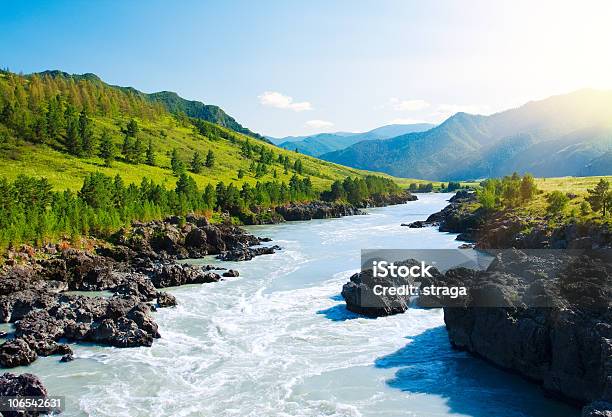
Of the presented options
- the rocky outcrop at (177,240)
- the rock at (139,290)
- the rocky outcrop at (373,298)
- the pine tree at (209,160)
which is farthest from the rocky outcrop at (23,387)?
the pine tree at (209,160)

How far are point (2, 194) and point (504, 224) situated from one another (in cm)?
8078

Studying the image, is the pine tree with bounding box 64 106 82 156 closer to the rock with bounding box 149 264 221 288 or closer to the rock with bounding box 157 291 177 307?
the rock with bounding box 149 264 221 288

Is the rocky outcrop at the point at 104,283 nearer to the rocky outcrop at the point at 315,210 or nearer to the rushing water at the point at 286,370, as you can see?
the rushing water at the point at 286,370

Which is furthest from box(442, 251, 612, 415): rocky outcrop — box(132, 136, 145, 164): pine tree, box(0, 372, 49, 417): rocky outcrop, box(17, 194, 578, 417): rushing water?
box(132, 136, 145, 164): pine tree

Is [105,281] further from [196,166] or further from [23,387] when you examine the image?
[196,166]

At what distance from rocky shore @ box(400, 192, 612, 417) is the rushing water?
4.46 ft

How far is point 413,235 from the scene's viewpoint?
3981 inches

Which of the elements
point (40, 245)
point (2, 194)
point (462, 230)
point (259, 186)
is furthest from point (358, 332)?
point (259, 186)

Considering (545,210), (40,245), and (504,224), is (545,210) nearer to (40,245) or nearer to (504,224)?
(504,224)

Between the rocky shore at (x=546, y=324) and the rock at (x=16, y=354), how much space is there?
31504 mm

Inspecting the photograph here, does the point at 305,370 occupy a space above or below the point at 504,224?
below

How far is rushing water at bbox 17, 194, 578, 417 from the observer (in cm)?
2859

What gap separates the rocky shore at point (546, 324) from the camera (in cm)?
2691

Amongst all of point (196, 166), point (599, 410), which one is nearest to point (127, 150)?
point (196, 166)
